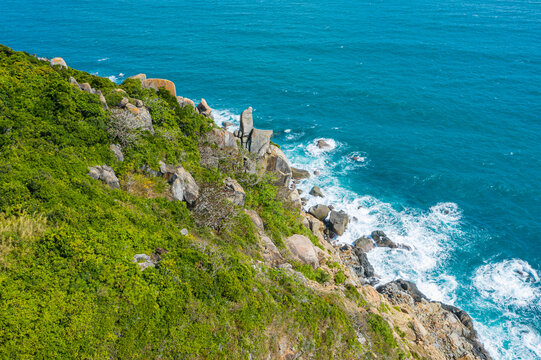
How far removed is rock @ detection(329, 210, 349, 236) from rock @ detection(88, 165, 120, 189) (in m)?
34.1

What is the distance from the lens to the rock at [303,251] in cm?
3378

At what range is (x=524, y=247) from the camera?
49156mm

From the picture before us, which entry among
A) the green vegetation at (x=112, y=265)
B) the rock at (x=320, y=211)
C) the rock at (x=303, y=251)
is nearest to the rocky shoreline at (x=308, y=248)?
the rock at (x=303, y=251)

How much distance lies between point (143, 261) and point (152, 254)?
100 centimetres

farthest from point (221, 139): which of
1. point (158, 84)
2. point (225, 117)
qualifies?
point (225, 117)

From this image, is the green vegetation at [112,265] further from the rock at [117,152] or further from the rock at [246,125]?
the rock at [246,125]

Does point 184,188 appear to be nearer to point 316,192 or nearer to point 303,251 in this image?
point 303,251

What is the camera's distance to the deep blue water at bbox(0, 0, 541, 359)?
48.3 metres

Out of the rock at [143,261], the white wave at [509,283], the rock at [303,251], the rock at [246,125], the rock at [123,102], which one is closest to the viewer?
the rock at [143,261]

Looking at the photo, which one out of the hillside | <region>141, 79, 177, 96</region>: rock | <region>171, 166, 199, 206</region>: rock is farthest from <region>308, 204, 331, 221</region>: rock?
<region>141, 79, 177, 96</region>: rock

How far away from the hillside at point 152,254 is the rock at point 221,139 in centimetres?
43

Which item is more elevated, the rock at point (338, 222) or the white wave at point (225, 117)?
the white wave at point (225, 117)

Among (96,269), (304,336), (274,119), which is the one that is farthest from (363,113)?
(96,269)

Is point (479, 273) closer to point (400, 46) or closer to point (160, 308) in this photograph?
point (160, 308)
